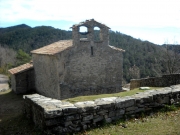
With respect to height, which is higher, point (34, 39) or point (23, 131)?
point (34, 39)

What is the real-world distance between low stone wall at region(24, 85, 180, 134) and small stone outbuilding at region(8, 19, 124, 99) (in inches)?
351

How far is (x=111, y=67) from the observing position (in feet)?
60.6

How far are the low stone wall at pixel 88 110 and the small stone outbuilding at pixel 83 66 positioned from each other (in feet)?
29.3

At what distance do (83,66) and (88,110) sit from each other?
1107cm

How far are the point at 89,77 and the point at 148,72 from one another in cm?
3657

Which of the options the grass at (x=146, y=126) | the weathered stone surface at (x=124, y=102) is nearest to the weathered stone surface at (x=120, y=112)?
the weathered stone surface at (x=124, y=102)

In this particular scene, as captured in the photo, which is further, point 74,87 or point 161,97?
point 74,87

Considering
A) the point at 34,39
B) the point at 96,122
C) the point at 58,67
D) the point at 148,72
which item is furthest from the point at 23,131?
the point at 34,39

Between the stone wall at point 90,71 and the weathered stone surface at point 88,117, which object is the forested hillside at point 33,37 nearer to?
the stone wall at point 90,71

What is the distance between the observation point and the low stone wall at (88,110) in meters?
5.93

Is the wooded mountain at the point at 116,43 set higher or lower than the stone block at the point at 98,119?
higher

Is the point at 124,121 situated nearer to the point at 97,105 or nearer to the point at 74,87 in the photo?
the point at 97,105

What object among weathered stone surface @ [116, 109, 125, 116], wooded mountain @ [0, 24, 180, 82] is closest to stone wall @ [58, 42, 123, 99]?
weathered stone surface @ [116, 109, 125, 116]

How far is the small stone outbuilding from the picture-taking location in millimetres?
16516
